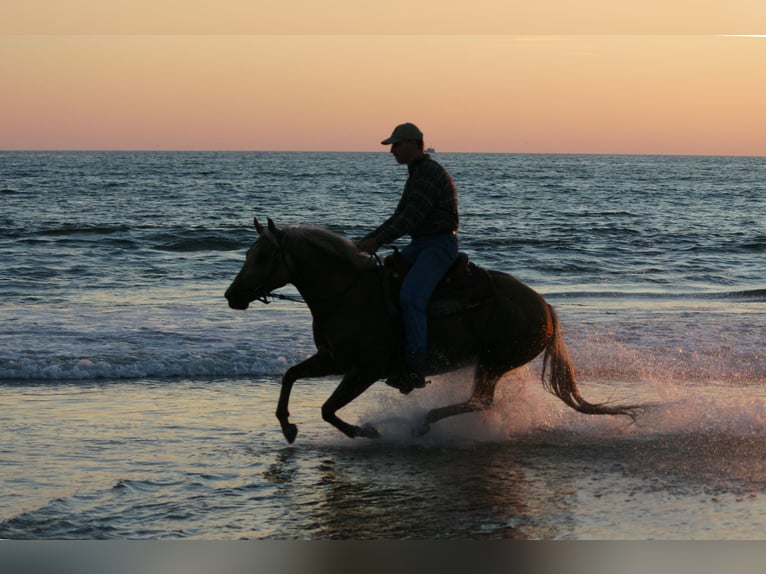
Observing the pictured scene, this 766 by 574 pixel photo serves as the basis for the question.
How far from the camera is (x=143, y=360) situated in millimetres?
13211

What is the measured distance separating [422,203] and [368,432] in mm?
2098

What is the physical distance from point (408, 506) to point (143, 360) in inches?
282

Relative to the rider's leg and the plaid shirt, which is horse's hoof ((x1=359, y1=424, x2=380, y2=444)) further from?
the plaid shirt

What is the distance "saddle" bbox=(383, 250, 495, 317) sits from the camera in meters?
8.73

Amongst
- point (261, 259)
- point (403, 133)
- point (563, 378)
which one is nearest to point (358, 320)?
point (261, 259)

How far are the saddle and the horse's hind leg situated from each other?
68cm

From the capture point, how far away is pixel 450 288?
8.77m

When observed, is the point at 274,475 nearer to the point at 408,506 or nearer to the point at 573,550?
the point at 408,506

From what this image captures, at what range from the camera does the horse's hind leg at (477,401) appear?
8977 mm

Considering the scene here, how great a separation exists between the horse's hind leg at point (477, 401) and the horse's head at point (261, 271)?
1.86 m

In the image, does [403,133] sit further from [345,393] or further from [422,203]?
[345,393]

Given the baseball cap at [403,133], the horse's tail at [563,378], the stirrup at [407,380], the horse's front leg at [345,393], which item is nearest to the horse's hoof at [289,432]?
the horse's front leg at [345,393]

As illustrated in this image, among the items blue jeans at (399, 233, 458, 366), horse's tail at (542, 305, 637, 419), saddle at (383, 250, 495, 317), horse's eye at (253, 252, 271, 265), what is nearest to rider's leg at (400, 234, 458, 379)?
blue jeans at (399, 233, 458, 366)

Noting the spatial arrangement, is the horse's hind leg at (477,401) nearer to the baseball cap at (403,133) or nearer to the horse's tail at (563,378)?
the horse's tail at (563,378)
